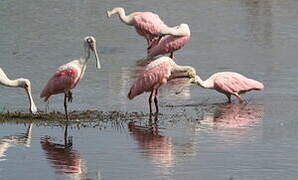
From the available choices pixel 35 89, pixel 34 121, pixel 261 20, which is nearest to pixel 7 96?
pixel 35 89

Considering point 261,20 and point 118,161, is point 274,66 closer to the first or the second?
point 261,20

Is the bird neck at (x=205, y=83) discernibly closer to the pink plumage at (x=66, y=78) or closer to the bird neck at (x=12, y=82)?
the pink plumage at (x=66, y=78)

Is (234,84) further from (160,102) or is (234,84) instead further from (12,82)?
(12,82)

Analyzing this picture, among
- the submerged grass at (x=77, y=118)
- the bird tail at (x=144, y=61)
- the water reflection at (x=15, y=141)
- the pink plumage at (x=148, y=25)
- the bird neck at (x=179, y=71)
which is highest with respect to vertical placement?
the pink plumage at (x=148, y=25)

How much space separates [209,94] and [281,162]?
521cm

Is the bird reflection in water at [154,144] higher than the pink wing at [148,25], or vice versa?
the pink wing at [148,25]

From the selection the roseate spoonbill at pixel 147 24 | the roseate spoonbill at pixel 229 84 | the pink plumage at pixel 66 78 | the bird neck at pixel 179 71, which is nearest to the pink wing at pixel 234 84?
the roseate spoonbill at pixel 229 84

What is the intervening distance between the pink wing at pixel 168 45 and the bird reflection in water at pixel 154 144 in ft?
20.6

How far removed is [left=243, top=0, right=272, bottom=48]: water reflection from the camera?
2309 centimetres

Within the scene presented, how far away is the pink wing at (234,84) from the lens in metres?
16.4

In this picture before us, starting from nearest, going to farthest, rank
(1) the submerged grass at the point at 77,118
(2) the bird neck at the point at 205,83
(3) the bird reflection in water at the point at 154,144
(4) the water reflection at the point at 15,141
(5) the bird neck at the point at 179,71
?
(3) the bird reflection in water at the point at 154,144, (4) the water reflection at the point at 15,141, (1) the submerged grass at the point at 77,118, (5) the bird neck at the point at 179,71, (2) the bird neck at the point at 205,83

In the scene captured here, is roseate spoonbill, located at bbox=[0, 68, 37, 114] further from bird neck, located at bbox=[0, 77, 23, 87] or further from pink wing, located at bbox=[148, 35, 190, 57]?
pink wing, located at bbox=[148, 35, 190, 57]

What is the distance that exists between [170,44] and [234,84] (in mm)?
4304

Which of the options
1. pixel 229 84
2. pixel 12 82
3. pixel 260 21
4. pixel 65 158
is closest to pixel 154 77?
pixel 229 84
